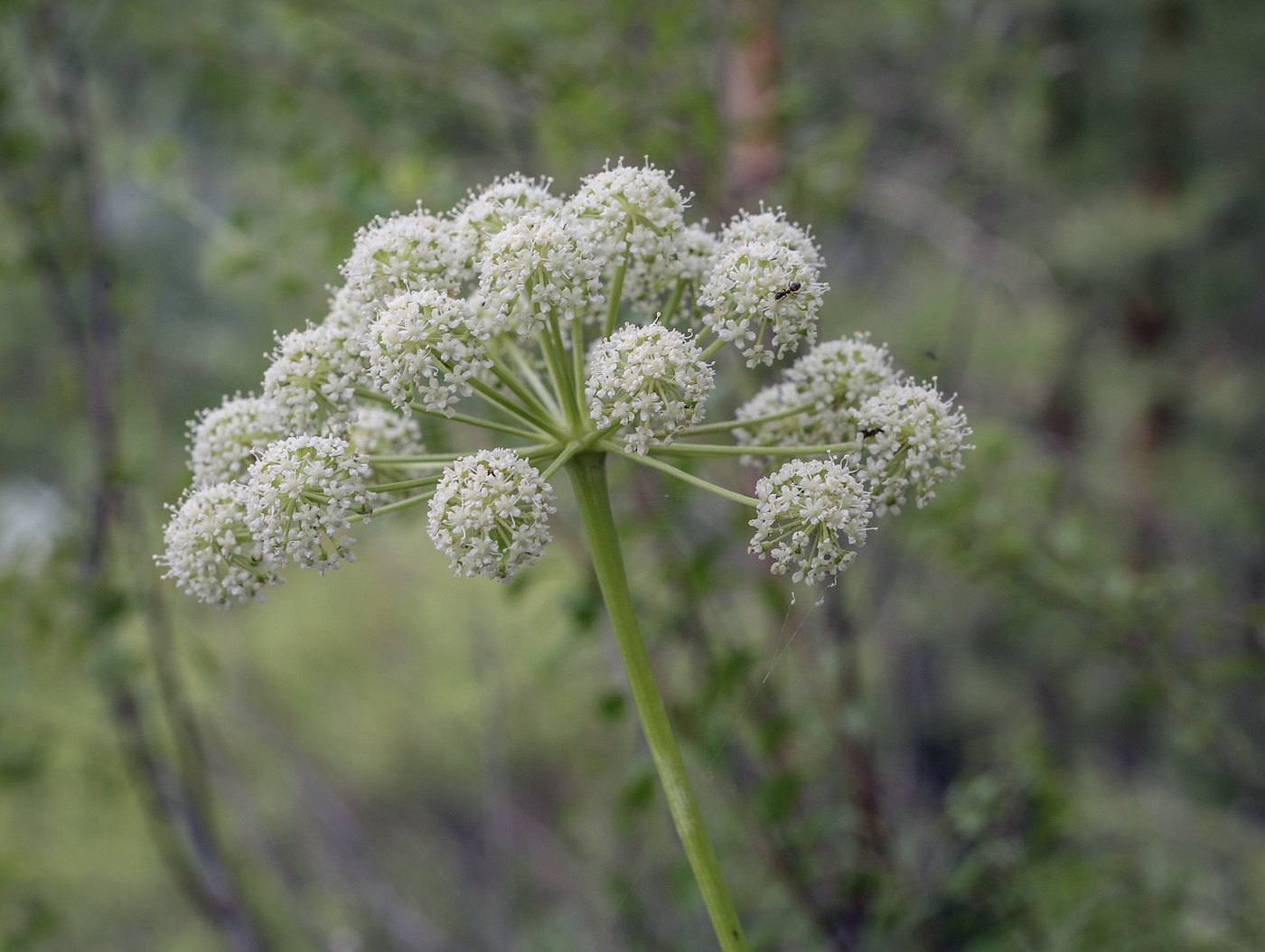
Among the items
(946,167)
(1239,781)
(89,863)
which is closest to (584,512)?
(1239,781)

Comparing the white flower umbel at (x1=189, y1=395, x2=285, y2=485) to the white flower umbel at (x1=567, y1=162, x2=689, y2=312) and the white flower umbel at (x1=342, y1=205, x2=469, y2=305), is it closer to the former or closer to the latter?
the white flower umbel at (x1=342, y1=205, x2=469, y2=305)

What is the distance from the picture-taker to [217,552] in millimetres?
1503

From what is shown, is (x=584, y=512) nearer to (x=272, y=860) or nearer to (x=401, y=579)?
(x=272, y=860)

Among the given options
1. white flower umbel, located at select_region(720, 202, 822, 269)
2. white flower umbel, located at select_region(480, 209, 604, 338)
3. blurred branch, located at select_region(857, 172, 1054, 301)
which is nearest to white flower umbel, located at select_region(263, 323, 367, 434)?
white flower umbel, located at select_region(480, 209, 604, 338)

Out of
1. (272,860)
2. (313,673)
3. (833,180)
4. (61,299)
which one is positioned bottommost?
(272,860)

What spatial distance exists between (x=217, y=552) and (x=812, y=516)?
89cm

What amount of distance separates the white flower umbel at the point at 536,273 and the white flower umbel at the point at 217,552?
0.48m

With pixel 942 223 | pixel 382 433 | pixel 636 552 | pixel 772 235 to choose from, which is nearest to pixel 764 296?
pixel 772 235

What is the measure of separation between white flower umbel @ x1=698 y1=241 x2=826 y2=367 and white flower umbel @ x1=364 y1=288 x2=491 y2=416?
14.1 inches

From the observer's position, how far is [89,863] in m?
15.1

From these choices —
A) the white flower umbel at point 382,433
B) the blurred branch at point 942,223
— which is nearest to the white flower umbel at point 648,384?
the white flower umbel at point 382,433

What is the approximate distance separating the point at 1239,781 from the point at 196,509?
3.24m

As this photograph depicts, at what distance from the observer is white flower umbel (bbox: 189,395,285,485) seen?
5.37 ft

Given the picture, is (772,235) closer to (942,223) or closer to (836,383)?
(836,383)
